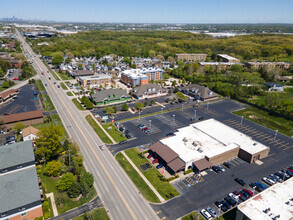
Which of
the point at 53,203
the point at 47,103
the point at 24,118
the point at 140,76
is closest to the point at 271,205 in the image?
the point at 53,203

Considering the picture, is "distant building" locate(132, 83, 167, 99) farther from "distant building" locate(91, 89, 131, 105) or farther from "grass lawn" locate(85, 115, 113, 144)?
"grass lawn" locate(85, 115, 113, 144)

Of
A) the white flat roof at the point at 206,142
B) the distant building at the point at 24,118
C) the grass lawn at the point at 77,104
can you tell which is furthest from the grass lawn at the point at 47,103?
the white flat roof at the point at 206,142

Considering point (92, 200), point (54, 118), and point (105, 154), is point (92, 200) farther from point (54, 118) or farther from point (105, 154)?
point (54, 118)

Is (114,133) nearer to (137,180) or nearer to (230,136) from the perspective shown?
(137,180)

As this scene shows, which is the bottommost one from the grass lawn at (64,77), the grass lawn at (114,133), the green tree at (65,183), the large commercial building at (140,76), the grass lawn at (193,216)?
the grass lawn at (193,216)

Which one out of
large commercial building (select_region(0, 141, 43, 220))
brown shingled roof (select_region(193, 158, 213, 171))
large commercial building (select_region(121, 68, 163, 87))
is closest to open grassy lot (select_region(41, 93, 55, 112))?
A: large commercial building (select_region(0, 141, 43, 220))

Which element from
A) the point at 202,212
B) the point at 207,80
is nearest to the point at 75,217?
the point at 202,212

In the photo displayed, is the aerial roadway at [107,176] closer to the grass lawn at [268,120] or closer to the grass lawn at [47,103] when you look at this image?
the grass lawn at [47,103]
